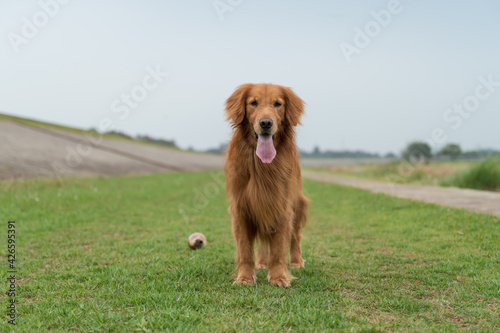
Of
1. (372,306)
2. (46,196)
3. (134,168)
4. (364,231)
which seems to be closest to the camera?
(372,306)

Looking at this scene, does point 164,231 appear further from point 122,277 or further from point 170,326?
point 170,326

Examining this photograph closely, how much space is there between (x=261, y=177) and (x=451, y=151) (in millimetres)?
17913

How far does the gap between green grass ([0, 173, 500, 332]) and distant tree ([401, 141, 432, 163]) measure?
11.8 metres

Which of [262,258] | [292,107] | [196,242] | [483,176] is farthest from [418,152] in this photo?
[292,107]

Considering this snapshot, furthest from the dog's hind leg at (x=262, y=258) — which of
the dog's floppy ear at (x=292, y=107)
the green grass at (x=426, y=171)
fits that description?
the green grass at (x=426, y=171)

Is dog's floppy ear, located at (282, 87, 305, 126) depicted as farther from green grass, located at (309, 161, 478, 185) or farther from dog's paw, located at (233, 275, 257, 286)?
green grass, located at (309, 161, 478, 185)

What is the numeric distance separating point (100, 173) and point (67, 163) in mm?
1579

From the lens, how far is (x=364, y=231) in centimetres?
725

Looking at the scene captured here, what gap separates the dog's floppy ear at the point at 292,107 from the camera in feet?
13.6

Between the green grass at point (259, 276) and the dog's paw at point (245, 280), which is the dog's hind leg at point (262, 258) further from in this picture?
the dog's paw at point (245, 280)

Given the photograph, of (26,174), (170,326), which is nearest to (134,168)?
(26,174)

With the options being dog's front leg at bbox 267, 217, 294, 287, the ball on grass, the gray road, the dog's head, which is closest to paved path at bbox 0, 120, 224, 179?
the gray road

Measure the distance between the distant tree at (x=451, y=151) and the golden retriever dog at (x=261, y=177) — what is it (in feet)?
54.9

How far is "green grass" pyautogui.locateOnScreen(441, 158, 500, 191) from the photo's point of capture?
42.8 feet
